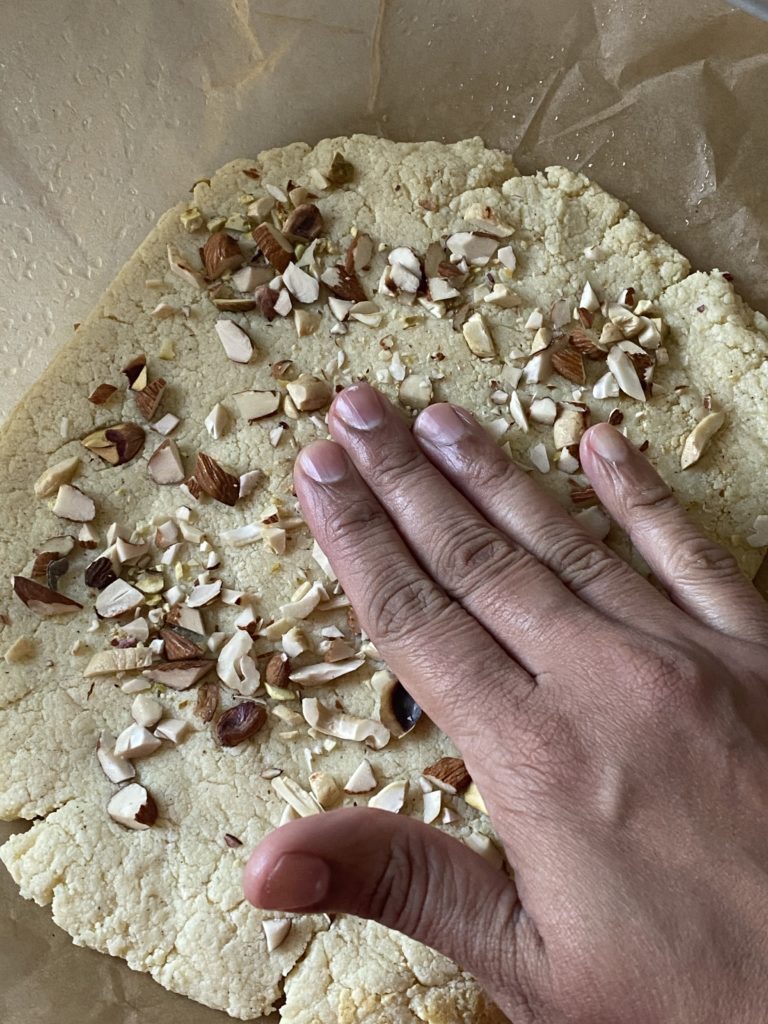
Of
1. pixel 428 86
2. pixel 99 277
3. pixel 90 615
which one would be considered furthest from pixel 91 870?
pixel 428 86

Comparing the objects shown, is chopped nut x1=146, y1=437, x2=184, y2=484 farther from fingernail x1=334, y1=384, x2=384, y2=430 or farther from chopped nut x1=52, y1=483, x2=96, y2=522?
fingernail x1=334, y1=384, x2=384, y2=430

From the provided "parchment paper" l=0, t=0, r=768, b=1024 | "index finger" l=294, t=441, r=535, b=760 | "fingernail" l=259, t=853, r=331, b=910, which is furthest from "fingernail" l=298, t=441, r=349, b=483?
"parchment paper" l=0, t=0, r=768, b=1024

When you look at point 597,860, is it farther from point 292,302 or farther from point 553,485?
point 292,302

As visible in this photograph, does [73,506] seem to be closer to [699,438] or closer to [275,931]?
[275,931]

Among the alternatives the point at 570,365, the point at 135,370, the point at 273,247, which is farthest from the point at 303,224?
the point at 570,365

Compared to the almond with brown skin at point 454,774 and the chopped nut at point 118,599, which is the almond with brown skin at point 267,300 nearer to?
the chopped nut at point 118,599

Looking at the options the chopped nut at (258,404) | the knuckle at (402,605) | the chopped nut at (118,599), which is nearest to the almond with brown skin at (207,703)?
the chopped nut at (118,599)
